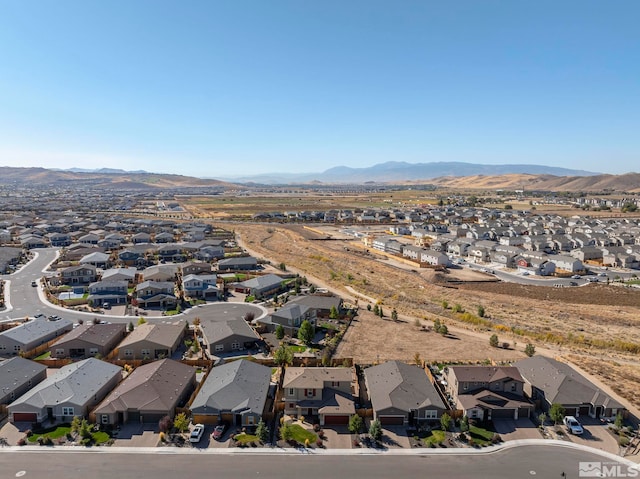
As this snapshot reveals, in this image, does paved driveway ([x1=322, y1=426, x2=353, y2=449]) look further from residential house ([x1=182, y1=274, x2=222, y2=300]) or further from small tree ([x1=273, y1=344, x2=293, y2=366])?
residential house ([x1=182, y1=274, x2=222, y2=300])

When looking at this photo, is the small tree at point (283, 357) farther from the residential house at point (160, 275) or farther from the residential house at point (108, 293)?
the residential house at point (160, 275)

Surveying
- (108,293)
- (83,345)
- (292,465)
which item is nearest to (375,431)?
(292,465)

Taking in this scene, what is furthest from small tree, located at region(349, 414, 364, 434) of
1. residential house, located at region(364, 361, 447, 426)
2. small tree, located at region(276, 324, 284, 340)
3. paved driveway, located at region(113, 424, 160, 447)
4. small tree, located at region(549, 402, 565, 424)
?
small tree, located at region(276, 324, 284, 340)

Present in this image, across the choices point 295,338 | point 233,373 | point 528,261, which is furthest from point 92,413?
point 528,261

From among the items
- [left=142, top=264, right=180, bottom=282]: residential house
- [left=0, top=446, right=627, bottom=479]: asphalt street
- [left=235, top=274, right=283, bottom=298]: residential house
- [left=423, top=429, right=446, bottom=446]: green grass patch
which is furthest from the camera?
[left=142, top=264, right=180, bottom=282]: residential house

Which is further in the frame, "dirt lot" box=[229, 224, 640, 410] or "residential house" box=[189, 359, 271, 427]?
"dirt lot" box=[229, 224, 640, 410]

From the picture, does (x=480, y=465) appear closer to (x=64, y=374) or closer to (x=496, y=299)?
(x=64, y=374)

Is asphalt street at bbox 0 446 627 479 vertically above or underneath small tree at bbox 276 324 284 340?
underneath
